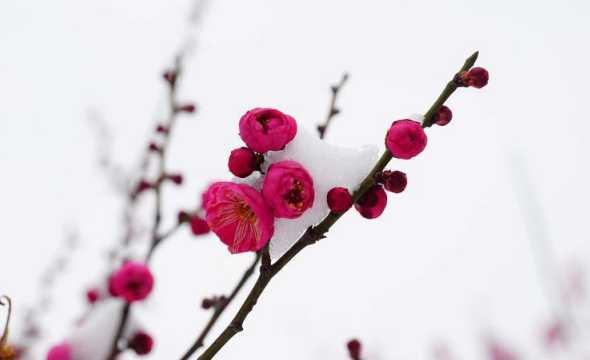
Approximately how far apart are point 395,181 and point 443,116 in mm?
181

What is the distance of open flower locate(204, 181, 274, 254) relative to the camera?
0.99m

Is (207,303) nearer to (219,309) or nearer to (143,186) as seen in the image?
(219,309)

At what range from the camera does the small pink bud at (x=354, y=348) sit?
1.51m

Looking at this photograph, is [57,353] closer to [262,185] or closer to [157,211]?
[157,211]

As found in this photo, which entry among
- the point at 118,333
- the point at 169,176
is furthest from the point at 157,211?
the point at 118,333

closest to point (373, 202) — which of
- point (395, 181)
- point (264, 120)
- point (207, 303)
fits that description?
point (395, 181)

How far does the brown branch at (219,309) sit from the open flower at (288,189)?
0.41m

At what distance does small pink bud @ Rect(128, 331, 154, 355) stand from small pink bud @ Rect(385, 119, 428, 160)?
3.03ft

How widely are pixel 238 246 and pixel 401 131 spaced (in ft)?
1.37

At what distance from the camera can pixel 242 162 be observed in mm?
1019

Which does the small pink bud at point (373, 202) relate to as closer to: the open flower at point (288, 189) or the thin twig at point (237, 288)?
the open flower at point (288, 189)

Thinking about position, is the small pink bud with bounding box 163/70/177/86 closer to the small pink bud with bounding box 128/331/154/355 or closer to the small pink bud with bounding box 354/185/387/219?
the small pink bud with bounding box 128/331/154/355

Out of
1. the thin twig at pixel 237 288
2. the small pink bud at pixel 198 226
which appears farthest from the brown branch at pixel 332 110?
the small pink bud at pixel 198 226

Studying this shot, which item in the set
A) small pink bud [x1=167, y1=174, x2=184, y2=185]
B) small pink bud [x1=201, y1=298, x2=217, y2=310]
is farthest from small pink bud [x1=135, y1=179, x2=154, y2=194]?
small pink bud [x1=201, y1=298, x2=217, y2=310]
